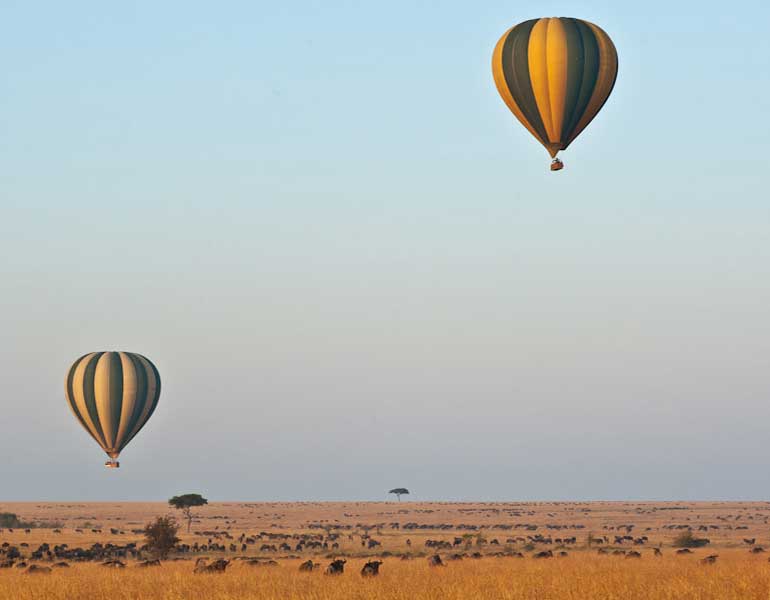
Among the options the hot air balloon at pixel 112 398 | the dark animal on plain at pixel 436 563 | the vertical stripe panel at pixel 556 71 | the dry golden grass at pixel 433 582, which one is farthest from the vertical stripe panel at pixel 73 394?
the vertical stripe panel at pixel 556 71

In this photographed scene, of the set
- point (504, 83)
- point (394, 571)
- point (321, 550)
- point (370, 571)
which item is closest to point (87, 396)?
point (321, 550)

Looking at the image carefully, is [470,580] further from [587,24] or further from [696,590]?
[587,24]

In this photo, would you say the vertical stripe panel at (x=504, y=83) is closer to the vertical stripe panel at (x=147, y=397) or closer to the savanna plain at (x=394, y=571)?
the savanna plain at (x=394, y=571)

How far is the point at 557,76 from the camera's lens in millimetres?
48000

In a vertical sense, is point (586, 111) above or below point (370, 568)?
above

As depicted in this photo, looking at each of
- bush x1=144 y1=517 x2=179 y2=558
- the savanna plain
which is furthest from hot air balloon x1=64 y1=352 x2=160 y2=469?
the savanna plain

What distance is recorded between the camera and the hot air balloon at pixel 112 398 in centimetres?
6309

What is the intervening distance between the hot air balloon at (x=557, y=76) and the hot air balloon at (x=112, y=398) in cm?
2482

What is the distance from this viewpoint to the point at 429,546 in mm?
74750

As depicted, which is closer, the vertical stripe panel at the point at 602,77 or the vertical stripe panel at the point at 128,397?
the vertical stripe panel at the point at 602,77

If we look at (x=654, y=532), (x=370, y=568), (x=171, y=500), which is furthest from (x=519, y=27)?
(x=171, y=500)

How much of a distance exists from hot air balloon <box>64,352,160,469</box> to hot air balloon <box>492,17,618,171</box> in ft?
81.4

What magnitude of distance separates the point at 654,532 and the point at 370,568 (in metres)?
59.4

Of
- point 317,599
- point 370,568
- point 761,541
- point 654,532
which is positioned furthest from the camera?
point 654,532
